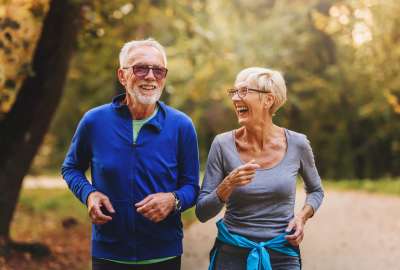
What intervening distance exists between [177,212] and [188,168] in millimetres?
239

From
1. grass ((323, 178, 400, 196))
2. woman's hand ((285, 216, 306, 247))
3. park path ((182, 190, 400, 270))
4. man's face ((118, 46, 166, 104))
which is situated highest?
man's face ((118, 46, 166, 104))

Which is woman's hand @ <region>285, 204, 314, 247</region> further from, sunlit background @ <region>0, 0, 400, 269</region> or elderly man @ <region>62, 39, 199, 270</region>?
sunlit background @ <region>0, 0, 400, 269</region>

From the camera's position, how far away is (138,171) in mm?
3559

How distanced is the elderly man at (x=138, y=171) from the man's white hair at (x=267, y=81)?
0.40 meters

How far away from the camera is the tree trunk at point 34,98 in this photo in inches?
332

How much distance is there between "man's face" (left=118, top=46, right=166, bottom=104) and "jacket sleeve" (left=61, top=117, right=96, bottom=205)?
327 mm

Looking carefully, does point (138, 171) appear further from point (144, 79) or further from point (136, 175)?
point (144, 79)

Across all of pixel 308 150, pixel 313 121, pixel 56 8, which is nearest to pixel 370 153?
pixel 313 121

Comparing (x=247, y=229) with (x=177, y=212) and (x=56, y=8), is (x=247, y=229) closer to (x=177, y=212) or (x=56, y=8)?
(x=177, y=212)

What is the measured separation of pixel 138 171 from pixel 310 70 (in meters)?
19.3

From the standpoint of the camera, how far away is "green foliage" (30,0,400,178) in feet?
53.4

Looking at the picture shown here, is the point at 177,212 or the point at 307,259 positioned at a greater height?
the point at 177,212

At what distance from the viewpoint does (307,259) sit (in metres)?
8.69

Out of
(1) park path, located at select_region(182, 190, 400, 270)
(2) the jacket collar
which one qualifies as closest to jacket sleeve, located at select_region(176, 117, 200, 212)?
(2) the jacket collar
